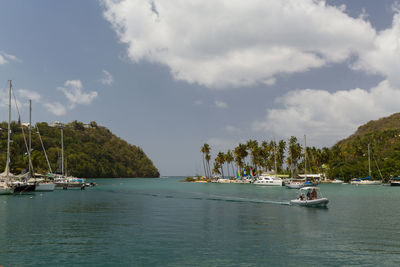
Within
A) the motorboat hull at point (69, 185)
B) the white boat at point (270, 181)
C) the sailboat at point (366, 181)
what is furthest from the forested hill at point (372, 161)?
A: the motorboat hull at point (69, 185)

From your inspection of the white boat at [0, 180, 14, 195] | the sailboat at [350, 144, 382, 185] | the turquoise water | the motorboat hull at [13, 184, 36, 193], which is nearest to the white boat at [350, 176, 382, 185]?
the sailboat at [350, 144, 382, 185]

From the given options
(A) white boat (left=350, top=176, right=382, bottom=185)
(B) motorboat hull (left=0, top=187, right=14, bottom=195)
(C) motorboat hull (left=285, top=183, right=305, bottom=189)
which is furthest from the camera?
(A) white boat (left=350, top=176, right=382, bottom=185)

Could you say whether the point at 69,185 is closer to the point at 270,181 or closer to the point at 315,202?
the point at 270,181

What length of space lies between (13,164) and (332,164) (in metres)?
161

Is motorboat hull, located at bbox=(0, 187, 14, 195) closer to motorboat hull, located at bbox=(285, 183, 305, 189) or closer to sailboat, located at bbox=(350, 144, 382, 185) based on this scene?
motorboat hull, located at bbox=(285, 183, 305, 189)

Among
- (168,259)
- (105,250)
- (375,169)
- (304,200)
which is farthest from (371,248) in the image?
(375,169)

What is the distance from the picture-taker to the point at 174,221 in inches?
1629

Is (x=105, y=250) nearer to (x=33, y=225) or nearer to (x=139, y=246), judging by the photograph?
(x=139, y=246)

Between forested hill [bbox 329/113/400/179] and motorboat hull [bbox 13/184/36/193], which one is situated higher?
forested hill [bbox 329/113/400/179]

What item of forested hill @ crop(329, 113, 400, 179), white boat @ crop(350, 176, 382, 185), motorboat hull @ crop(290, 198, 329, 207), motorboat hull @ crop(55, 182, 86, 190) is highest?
forested hill @ crop(329, 113, 400, 179)

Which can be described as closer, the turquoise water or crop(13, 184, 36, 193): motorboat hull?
the turquoise water

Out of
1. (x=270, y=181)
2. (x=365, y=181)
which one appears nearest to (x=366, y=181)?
(x=365, y=181)

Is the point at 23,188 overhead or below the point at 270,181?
overhead

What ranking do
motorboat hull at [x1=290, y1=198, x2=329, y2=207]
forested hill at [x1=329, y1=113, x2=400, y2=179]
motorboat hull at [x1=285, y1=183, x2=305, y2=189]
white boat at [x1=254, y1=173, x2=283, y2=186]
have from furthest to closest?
forested hill at [x1=329, y1=113, x2=400, y2=179]
white boat at [x1=254, y1=173, x2=283, y2=186]
motorboat hull at [x1=285, y1=183, x2=305, y2=189]
motorboat hull at [x1=290, y1=198, x2=329, y2=207]
